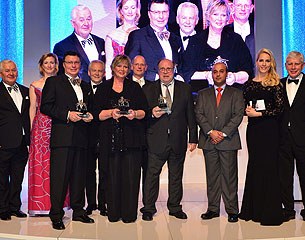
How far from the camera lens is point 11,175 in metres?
4.93

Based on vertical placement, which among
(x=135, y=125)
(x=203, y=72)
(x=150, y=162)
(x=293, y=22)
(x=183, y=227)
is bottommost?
(x=183, y=227)

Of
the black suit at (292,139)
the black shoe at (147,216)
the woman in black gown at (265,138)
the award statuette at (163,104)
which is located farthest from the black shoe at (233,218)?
the award statuette at (163,104)

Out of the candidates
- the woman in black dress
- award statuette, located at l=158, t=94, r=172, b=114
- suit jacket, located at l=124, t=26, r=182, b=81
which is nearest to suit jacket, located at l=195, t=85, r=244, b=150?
award statuette, located at l=158, t=94, r=172, b=114

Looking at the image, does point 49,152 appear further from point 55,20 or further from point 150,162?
point 55,20

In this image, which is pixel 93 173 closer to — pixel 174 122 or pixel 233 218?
pixel 174 122

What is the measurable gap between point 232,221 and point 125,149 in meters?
1.34

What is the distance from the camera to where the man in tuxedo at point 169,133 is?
187 inches

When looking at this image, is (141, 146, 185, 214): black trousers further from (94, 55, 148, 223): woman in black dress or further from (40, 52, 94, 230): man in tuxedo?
(40, 52, 94, 230): man in tuxedo

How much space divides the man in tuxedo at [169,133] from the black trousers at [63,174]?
0.74m

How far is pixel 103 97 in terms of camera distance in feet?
14.9

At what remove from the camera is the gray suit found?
4695 mm

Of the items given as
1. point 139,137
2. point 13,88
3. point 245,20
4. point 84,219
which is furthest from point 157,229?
point 245,20

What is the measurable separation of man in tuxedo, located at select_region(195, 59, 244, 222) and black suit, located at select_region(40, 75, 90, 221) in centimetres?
130

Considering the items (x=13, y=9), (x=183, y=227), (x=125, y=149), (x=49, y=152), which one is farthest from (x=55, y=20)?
(x=183, y=227)
